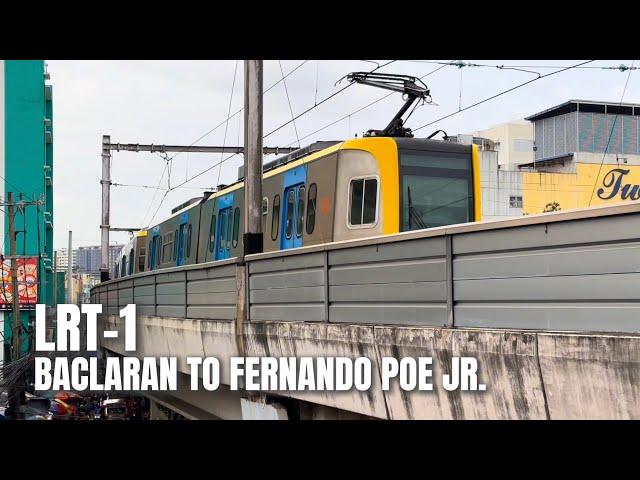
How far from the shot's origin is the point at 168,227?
95.9 feet

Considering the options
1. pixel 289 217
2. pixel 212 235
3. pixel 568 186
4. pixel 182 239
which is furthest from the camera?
pixel 568 186

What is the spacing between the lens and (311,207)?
16.8 meters

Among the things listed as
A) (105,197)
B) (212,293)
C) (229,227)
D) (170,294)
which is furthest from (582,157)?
(212,293)

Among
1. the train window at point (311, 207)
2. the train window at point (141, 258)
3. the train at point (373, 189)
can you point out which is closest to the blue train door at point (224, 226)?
the train at point (373, 189)

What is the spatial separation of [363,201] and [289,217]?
86.9 inches

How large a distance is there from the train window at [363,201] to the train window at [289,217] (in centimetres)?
189

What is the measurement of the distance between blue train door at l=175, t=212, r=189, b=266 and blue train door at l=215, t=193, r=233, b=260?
3726 millimetres

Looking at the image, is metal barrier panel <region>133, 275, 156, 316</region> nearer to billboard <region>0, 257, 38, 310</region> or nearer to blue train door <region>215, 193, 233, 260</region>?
blue train door <region>215, 193, 233, 260</region>

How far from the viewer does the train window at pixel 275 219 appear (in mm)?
18188

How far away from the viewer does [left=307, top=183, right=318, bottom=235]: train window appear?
54.5 ft

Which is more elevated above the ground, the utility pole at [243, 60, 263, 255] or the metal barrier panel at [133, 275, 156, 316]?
the utility pole at [243, 60, 263, 255]

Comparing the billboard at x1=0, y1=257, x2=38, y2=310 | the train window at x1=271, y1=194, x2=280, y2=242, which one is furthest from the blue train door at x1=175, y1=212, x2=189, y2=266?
the billboard at x1=0, y1=257, x2=38, y2=310

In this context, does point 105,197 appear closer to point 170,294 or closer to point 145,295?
point 145,295

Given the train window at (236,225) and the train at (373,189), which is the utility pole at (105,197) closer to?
the train window at (236,225)
